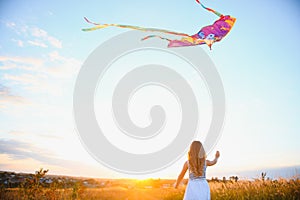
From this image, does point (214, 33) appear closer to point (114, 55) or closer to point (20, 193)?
point (114, 55)

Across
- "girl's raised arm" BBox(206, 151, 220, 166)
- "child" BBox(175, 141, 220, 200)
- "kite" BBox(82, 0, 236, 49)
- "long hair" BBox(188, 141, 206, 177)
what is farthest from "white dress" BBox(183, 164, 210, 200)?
"kite" BBox(82, 0, 236, 49)

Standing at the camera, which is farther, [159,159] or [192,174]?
[159,159]

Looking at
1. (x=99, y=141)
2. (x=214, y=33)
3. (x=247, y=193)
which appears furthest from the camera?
(x=99, y=141)

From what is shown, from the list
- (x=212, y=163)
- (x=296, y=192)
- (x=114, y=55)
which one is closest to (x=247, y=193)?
(x=296, y=192)

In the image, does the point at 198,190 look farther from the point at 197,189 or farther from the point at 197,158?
the point at 197,158

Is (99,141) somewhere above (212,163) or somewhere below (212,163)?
above

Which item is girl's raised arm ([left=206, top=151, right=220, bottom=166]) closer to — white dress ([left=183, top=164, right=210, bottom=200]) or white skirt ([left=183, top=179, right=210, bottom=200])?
white dress ([left=183, top=164, right=210, bottom=200])

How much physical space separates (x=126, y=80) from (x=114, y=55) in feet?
4.85

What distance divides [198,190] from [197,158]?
0.69 m

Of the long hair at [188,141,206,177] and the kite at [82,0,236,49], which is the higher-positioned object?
the kite at [82,0,236,49]

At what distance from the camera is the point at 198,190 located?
6.42m

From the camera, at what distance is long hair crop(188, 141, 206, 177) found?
648 centimetres

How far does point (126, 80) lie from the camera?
51.6 ft

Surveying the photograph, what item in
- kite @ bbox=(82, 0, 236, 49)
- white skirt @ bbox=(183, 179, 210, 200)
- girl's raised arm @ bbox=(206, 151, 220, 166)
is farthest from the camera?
kite @ bbox=(82, 0, 236, 49)
